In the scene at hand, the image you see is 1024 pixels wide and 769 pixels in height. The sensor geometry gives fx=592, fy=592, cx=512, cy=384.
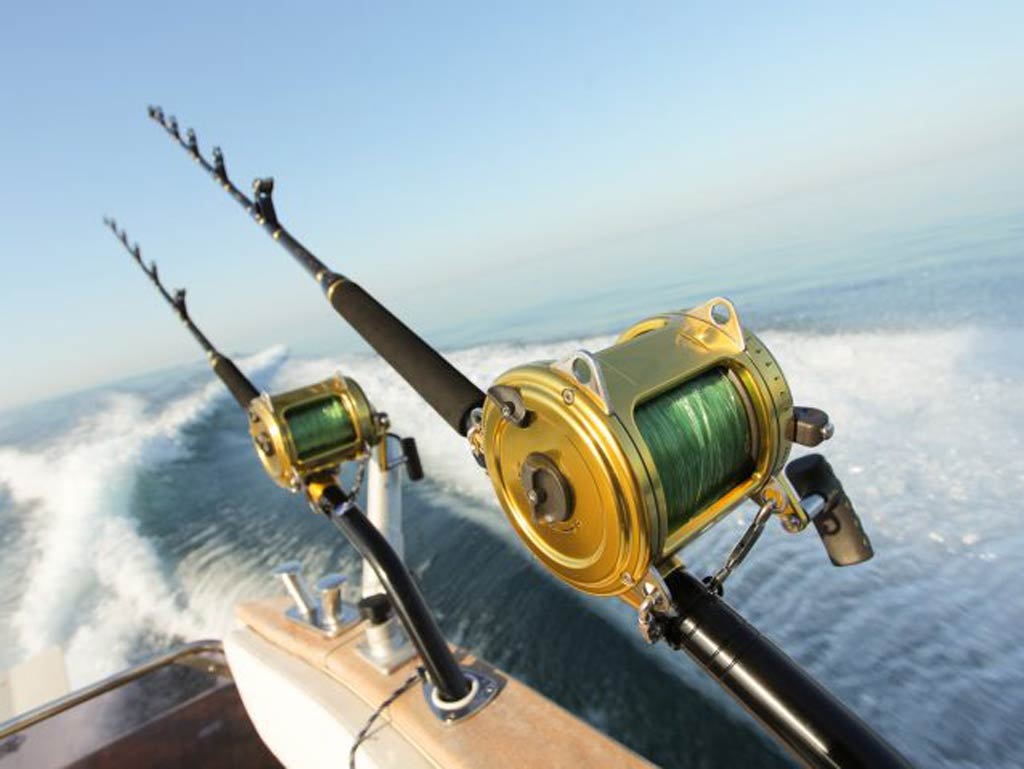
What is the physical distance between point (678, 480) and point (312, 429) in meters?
1.29

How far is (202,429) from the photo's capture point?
32.0 ft

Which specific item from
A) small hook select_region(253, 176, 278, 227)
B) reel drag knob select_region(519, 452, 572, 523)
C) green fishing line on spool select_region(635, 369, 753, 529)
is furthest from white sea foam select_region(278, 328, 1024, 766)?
small hook select_region(253, 176, 278, 227)

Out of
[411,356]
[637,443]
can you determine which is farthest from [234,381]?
[637,443]

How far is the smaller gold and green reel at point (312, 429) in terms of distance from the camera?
1.75 metres

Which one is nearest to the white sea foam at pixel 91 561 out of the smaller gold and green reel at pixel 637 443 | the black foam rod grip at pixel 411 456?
the black foam rod grip at pixel 411 456

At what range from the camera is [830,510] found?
96 cm

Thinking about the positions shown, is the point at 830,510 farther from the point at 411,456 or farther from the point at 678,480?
the point at 411,456

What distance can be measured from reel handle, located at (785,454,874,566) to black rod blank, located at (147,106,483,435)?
0.63 meters

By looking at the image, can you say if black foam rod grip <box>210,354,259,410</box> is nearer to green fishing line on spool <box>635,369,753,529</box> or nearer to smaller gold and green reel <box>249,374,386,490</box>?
smaller gold and green reel <box>249,374,386,490</box>

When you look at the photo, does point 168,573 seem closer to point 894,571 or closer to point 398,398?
point 398,398

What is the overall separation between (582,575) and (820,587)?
2.47 m

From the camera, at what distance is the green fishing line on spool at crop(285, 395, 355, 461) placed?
176 centimetres

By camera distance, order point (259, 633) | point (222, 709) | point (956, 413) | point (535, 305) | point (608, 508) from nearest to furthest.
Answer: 1. point (608, 508)
2. point (259, 633)
3. point (222, 709)
4. point (956, 413)
5. point (535, 305)

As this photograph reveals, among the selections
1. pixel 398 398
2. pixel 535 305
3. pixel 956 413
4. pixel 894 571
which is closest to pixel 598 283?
pixel 535 305
